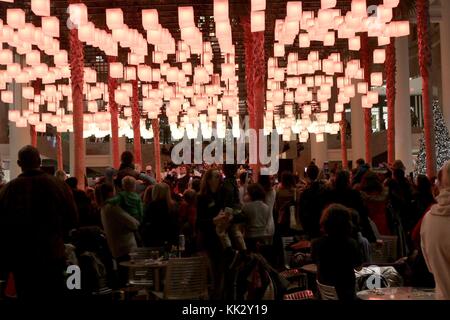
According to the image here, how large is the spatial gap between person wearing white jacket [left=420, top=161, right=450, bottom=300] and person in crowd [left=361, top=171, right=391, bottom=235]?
4.12 metres

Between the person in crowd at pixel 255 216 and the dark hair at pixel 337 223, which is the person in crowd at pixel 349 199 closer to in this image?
the person in crowd at pixel 255 216

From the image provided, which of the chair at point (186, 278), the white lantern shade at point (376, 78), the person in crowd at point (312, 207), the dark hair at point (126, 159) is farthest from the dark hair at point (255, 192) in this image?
the white lantern shade at point (376, 78)

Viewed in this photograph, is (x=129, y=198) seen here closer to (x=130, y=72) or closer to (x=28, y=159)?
(x=28, y=159)

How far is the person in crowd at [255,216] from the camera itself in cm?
789

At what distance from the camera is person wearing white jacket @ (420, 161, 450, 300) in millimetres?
3975

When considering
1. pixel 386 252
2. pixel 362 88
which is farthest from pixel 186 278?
pixel 362 88

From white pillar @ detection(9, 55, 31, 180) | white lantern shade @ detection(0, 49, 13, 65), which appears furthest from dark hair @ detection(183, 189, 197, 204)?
white pillar @ detection(9, 55, 31, 180)

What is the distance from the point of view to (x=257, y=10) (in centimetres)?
1295

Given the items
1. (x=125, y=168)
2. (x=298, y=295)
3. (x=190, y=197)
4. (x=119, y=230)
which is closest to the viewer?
(x=298, y=295)

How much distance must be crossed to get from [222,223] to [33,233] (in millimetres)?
2433

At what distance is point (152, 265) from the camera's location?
23.5 ft

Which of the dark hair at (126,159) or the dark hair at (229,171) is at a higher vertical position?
the dark hair at (126,159)

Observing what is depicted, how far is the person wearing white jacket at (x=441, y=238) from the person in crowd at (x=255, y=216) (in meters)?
3.88
